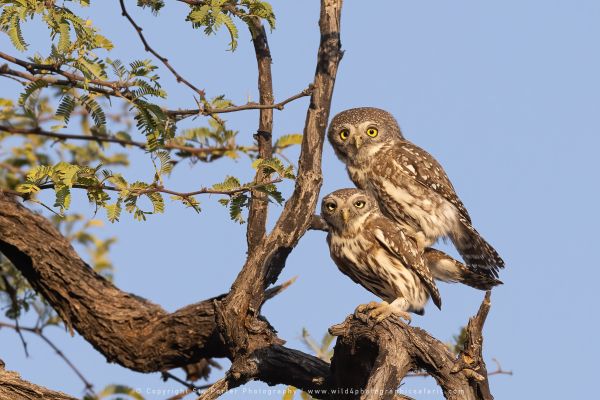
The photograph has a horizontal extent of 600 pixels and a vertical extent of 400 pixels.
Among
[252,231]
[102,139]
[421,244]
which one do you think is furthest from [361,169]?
[102,139]

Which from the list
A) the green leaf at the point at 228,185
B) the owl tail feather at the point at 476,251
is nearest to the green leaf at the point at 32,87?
the green leaf at the point at 228,185

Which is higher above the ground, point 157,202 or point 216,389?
point 157,202

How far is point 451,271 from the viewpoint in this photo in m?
7.15

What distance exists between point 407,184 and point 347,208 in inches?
34.0

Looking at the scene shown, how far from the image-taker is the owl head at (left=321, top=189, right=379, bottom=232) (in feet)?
21.6

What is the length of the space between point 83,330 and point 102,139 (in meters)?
1.45

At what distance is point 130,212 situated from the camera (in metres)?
5.70

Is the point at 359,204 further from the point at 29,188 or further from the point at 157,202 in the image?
the point at 29,188

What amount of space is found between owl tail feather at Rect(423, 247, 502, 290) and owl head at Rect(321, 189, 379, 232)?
2.01ft

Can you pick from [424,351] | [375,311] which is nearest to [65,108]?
[375,311]

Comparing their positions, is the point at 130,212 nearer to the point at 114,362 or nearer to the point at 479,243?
the point at 114,362

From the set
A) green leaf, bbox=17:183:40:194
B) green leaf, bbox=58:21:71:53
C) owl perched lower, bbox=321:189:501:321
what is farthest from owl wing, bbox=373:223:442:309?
green leaf, bbox=58:21:71:53

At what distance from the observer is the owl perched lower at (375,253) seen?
6.48 meters

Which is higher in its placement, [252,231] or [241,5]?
[241,5]
